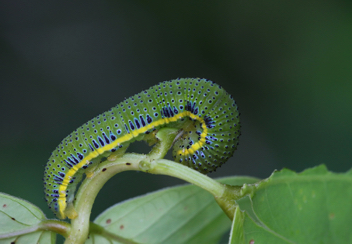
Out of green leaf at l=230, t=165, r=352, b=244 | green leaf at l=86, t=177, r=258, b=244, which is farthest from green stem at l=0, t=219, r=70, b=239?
green leaf at l=230, t=165, r=352, b=244

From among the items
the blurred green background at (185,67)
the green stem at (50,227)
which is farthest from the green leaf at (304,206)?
the blurred green background at (185,67)

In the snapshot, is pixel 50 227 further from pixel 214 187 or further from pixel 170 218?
pixel 214 187

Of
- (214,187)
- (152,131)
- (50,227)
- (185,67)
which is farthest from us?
(185,67)

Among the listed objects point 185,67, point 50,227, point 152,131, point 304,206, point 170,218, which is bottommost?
point 304,206

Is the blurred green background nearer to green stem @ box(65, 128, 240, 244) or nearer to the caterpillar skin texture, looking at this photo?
the caterpillar skin texture

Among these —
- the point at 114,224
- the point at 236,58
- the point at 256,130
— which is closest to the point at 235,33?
the point at 236,58

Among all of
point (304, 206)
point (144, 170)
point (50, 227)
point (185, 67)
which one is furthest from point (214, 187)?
point (185, 67)
